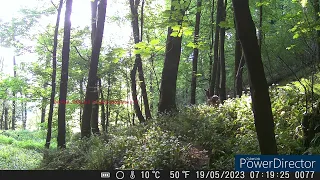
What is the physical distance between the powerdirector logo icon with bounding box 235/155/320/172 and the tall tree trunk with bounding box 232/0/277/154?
182 mm

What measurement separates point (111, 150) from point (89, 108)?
203 inches

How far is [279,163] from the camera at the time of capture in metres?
3.95

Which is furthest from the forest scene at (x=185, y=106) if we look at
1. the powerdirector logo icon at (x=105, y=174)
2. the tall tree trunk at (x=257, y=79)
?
the powerdirector logo icon at (x=105, y=174)

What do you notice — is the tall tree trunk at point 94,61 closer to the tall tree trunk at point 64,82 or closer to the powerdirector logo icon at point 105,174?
the tall tree trunk at point 64,82

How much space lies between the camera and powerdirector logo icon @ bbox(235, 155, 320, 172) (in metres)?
3.93

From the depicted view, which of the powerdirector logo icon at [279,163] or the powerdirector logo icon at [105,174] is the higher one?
the powerdirector logo icon at [279,163]

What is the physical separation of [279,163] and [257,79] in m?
1.09

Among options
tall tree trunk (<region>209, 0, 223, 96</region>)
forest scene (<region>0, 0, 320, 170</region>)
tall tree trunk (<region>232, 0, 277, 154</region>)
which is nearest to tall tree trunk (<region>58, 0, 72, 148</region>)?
forest scene (<region>0, 0, 320, 170</region>)

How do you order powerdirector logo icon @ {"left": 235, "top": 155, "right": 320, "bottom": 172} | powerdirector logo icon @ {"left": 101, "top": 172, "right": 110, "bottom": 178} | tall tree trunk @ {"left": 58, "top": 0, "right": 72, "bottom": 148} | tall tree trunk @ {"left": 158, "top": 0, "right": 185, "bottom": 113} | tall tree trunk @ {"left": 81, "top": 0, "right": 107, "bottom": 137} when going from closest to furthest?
powerdirector logo icon @ {"left": 235, "top": 155, "right": 320, "bottom": 172} < powerdirector logo icon @ {"left": 101, "top": 172, "right": 110, "bottom": 178} < tall tree trunk @ {"left": 158, "top": 0, "right": 185, "bottom": 113} < tall tree trunk @ {"left": 81, "top": 0, "right": 107, "bottom": 137} < tall tree trunk @ {"left": 58, "top": 0, "right": 72, "bottom": 148}

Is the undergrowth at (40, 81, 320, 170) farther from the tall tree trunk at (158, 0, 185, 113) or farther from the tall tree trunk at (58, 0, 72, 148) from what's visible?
the tall tree trunk at (58, 0, 72, 148)

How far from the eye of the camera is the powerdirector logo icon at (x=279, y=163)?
3.93m

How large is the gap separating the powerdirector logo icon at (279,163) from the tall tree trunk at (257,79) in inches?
7.2

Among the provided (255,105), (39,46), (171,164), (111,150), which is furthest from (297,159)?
(39,46)

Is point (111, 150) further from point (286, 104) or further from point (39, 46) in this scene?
point (39, 46)
